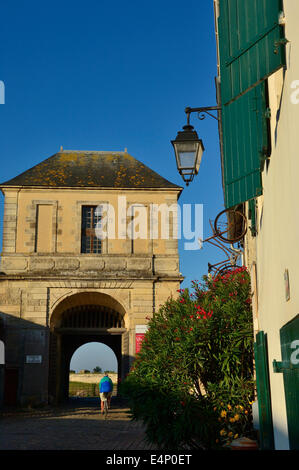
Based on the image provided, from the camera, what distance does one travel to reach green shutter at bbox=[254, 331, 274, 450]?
629 cm

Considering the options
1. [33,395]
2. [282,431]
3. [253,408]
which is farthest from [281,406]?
[33,395]

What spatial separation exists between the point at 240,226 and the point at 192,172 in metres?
6.67

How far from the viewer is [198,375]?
26.8 ft

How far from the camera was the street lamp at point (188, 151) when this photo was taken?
6.39 metres

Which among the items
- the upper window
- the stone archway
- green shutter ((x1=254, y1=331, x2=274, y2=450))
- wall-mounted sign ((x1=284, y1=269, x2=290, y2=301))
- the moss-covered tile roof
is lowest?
green shutter ((x1=254, y1=331, x2=274, y2=450))

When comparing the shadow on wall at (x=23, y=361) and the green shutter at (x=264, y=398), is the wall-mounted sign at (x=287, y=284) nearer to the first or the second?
the green shutter at (x=264, y=398)

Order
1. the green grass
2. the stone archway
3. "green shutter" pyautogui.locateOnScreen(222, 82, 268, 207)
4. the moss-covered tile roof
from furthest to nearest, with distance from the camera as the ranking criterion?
the green grass < the moss-covered tile roof < the stone archway < "green shutter" pyautogui.locateOnScreen(222, 82, 268, 207)

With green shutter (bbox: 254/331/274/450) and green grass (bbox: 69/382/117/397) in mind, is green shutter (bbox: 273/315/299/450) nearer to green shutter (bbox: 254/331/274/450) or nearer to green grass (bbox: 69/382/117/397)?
Answer: green shutter (bbox: 254/331/274/450)

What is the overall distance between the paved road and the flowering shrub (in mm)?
778

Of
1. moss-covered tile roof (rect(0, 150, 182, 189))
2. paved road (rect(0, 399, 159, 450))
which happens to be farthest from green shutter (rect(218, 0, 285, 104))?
moss-covered tile roof (rect(0, 150, 182, 189))

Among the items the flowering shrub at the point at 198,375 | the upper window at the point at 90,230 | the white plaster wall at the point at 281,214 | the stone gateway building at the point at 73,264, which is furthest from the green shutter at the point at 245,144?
the upper window at the point at 90,230

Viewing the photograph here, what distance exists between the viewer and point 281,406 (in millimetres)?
5289
